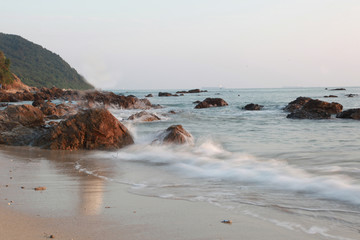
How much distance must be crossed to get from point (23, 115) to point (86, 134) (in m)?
2.54

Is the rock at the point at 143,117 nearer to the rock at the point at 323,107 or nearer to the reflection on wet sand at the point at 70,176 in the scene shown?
the reflection on wet sand at the point at 70,176

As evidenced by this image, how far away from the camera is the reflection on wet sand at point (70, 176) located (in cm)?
383

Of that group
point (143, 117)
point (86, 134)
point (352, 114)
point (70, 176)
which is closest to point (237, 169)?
point (70, 176)

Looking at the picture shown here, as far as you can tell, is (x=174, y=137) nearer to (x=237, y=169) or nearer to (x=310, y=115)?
(x=237, y=169)

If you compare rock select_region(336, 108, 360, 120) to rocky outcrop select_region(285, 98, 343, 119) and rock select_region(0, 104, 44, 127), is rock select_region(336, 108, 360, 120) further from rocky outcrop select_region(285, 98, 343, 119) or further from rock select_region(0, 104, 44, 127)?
rock select_region(0, 104, 44, 127)

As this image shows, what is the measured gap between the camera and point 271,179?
214 inches

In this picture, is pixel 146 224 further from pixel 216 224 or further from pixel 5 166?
pixel 5 166

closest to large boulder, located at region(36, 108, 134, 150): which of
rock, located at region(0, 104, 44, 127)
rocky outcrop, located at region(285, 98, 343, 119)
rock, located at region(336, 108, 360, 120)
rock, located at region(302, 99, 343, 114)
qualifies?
rock, located at region(0, 104, 44, 127)

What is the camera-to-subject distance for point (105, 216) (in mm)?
3416

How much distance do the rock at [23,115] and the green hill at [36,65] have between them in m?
99.6

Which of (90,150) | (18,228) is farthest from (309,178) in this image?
(90,150)

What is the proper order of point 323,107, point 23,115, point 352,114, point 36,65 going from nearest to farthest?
point 23,115, point 352,114, point 323,107, point 36,65

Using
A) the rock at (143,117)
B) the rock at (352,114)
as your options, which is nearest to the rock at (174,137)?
the rock at (143,117)

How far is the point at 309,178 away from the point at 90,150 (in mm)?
5139
